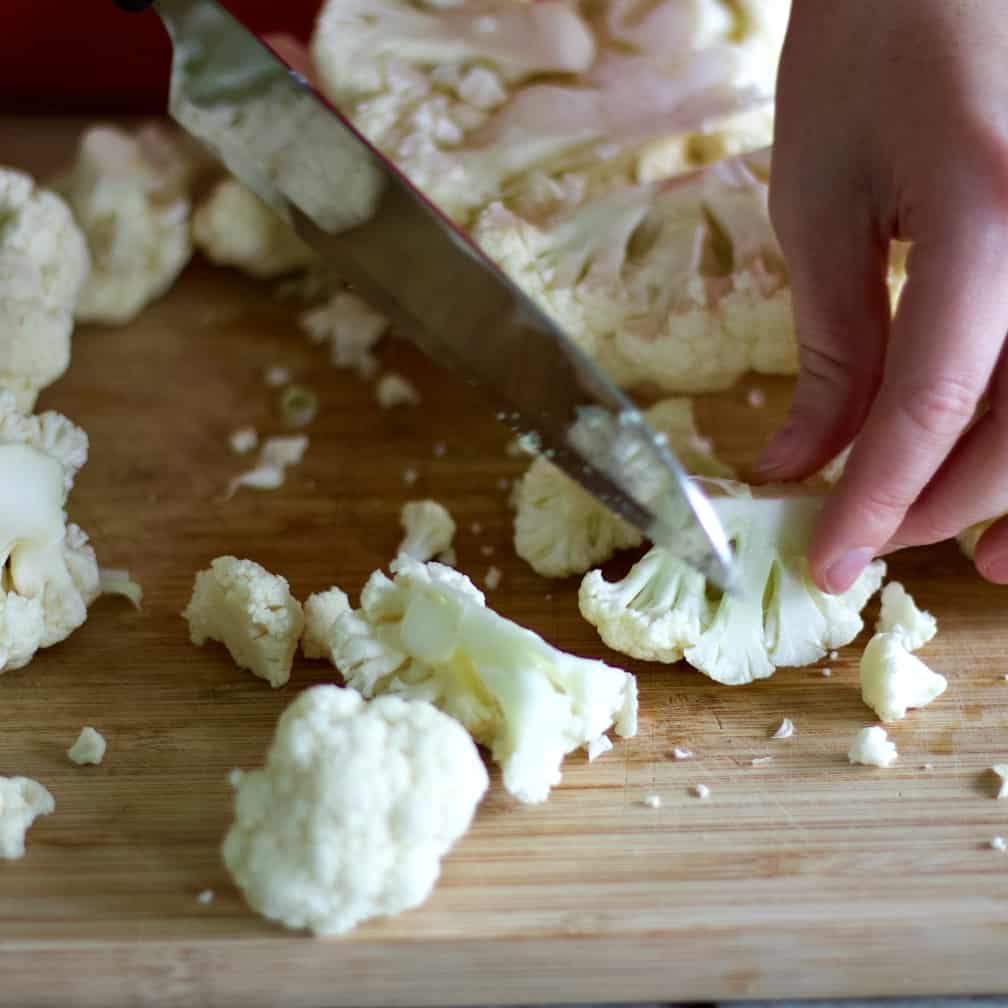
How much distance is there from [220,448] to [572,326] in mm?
455

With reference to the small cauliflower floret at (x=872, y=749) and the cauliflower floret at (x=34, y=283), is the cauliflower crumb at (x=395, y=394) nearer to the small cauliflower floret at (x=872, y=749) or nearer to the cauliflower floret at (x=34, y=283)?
the cauliflower floret at (x=34, y=283)

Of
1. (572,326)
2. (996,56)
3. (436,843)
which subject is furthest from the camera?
(572,326)

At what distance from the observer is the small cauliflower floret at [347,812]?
1.10 metres

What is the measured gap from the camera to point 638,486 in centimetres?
126

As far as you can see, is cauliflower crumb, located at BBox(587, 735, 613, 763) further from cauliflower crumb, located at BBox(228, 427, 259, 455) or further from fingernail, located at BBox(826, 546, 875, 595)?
cauliflower crumb, located at BBox(228, 427, 259, 455)

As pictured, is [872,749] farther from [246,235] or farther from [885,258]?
[246,235]

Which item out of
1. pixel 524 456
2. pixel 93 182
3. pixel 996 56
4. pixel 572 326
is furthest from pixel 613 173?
pixel 93 182

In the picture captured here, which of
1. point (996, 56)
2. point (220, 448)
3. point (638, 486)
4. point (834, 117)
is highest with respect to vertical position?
point (996, 56)

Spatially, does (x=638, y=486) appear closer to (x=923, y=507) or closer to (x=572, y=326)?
(x=923, y=507)

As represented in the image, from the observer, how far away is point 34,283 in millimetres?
1707

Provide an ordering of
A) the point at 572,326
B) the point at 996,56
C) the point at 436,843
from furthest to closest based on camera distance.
Result: the point at 572,326 < the point at 996,56 < the point at 436,843

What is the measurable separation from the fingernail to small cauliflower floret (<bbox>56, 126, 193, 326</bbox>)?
1.03 m

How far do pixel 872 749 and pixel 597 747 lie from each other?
256mm

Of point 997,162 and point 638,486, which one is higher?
point 997,162
